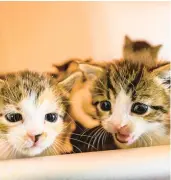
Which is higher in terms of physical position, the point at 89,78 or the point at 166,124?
the point at 89,78

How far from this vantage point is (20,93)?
1.27 metres

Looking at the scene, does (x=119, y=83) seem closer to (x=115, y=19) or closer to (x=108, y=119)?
(x=108, y=119)

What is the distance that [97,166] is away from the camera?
1283 mm

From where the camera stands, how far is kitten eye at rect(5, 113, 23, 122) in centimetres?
125

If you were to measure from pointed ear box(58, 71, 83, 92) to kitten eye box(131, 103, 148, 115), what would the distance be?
0.78 ft

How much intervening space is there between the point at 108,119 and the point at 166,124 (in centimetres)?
23

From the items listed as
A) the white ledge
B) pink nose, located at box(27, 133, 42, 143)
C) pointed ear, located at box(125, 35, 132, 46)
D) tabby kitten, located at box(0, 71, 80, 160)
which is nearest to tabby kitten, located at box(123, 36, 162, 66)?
pointed ear, located at box(125, 35, 132, 46)

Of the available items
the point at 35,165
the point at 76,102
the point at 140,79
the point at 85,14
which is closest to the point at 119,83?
the point at 140,79

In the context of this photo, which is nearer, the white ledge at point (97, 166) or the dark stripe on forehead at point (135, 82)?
the white ledge at point (97, 166)

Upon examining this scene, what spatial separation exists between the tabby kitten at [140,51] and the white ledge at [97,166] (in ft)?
1.16

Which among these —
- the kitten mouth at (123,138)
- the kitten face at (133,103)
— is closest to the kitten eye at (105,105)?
the kitten face at (133,103)

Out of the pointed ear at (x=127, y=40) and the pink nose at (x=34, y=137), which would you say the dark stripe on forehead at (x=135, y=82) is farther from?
the pink nose at (x=34, y=137)

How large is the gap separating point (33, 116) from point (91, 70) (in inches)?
11.3

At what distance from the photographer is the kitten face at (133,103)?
133 cm
